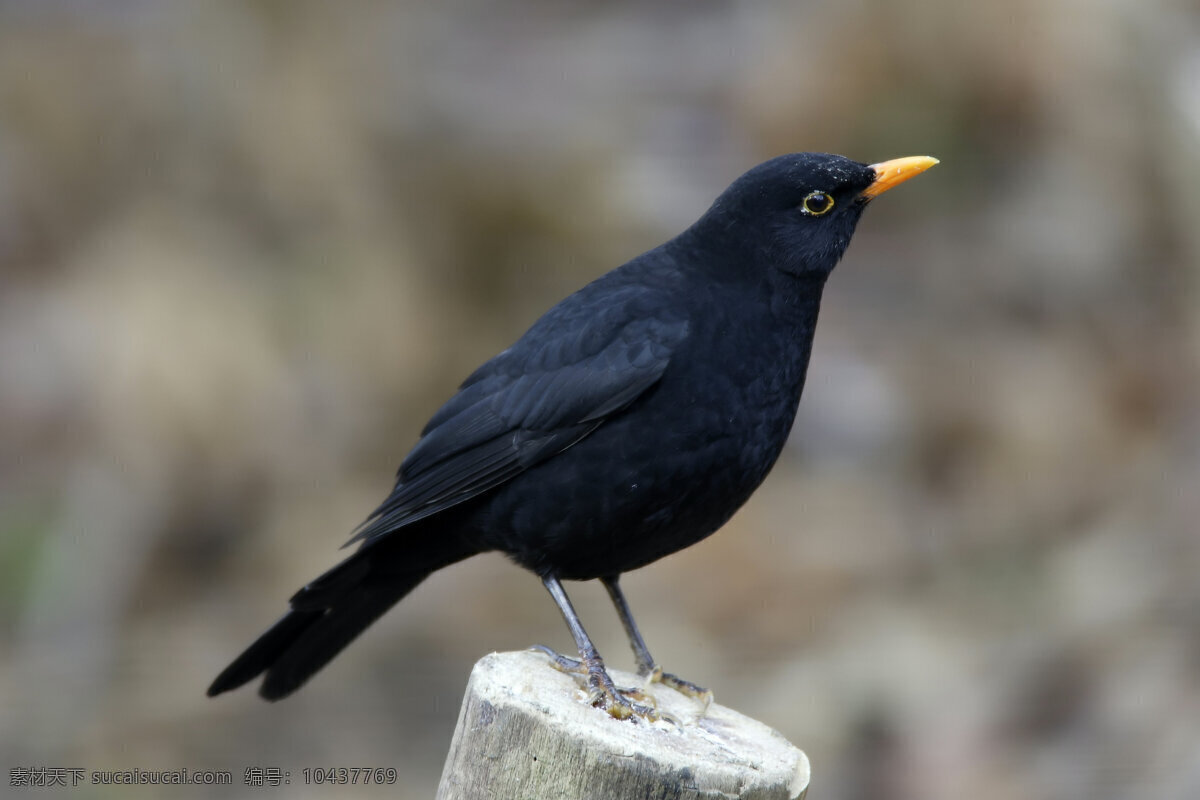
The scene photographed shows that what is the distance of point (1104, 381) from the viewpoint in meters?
7.99

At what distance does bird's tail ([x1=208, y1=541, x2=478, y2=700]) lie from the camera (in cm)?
381

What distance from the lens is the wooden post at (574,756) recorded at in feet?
8.76

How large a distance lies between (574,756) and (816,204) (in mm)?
1850

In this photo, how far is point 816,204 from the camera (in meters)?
3.78

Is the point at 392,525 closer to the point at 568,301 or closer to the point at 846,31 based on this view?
the point at 568,301

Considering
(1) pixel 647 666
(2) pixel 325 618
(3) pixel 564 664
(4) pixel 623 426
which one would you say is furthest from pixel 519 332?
(3) pixel 564 664

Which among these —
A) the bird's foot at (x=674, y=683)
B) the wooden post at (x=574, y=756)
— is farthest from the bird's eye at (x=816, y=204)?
the wooden post at (x=574, y=756)

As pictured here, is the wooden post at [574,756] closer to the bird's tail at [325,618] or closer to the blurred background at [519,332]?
the bird's tail at [325,618]

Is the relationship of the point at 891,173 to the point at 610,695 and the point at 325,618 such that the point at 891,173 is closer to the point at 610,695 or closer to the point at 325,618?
the point at 610,695

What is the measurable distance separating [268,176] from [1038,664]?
5.24 m

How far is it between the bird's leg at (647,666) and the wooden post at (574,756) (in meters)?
0.58

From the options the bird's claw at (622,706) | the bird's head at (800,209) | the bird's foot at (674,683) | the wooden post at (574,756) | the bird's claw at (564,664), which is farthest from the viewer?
the bird's head at (800,209)

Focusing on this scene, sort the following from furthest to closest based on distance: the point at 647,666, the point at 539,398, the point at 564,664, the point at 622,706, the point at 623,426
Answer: the point at 647,666 → the point at 539,398 → the point at 623,426 → the point at 564,664 → the point at 622,706

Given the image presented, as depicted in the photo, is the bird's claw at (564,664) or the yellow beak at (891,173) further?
the yellow beak at (891,173)
